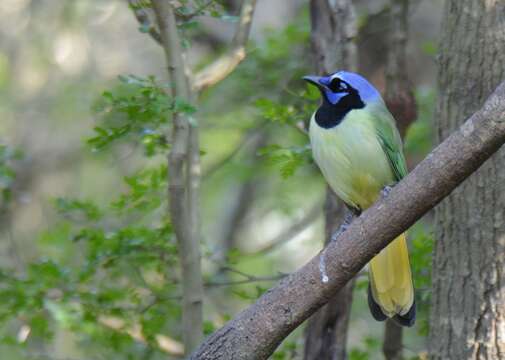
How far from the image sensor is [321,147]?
4633 millimetres

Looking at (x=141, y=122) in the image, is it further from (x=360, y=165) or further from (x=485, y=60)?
(x=485, y=60)

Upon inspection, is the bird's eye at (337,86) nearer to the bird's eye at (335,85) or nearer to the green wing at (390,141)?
the bird's eye at (335,85)

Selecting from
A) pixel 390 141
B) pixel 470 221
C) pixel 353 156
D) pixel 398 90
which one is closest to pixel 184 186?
pixel 353 156

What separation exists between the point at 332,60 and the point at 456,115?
3.48ft

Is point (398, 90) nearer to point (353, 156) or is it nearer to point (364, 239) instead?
point (353, 156)

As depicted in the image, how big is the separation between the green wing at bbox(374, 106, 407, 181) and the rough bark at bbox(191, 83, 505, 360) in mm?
1115

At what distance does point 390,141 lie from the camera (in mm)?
4680

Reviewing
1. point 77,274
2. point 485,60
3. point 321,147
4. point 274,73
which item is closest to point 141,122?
point 321,147

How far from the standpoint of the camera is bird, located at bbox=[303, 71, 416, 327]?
459 centimetres

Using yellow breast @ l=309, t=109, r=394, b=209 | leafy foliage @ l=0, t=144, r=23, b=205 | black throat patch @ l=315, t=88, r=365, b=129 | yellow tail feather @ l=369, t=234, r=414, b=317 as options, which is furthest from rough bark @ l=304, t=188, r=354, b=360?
leafy foliage @ l=0, t=144, r=23, b=205

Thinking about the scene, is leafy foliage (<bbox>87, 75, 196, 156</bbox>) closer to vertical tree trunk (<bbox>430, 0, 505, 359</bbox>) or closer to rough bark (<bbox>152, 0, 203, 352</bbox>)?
rough bark (<bbox>152, 0, 203, 352</bbox>)

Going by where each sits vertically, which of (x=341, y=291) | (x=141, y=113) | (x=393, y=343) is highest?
(x=141, y=113)

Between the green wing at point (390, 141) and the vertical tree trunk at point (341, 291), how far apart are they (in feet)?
2.50

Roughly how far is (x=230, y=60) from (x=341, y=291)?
153 centimetres
